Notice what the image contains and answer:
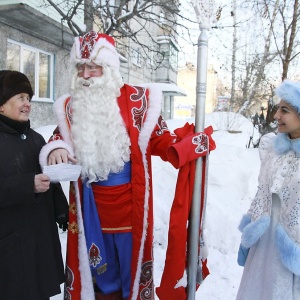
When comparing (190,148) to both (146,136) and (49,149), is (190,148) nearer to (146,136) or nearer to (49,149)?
(146,136)

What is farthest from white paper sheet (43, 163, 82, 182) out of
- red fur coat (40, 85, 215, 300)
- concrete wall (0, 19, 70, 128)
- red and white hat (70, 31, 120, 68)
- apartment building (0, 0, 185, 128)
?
concrete wall (0, 19, 70, 128)

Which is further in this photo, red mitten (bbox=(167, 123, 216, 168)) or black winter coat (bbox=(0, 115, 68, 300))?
red mitten (bbox=(167, 123, 216, 168))

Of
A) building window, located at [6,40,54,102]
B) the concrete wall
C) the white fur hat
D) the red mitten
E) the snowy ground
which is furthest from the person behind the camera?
building window, located at [6,40,54,102]

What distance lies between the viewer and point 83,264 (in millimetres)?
2238

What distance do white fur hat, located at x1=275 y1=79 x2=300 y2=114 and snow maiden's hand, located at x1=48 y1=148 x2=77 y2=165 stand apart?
1.24m

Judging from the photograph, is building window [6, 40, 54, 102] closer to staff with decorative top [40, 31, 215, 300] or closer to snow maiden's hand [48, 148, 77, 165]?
staff with decorative top [40, 31, 215, 300]

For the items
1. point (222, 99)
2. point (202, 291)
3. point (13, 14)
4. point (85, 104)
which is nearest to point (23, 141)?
point (85, 104)

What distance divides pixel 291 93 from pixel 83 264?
162 centimetres

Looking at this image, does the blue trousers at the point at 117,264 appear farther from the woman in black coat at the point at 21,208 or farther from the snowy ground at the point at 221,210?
the snowy ground at the point at 221,210

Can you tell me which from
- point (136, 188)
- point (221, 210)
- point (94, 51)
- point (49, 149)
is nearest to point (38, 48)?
point (221, 210)

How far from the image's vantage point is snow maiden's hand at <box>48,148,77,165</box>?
2.01 meters

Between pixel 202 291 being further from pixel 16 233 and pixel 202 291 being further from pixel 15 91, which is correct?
pixel 15 91

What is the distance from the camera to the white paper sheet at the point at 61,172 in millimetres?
1883

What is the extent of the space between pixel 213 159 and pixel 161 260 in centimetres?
244
